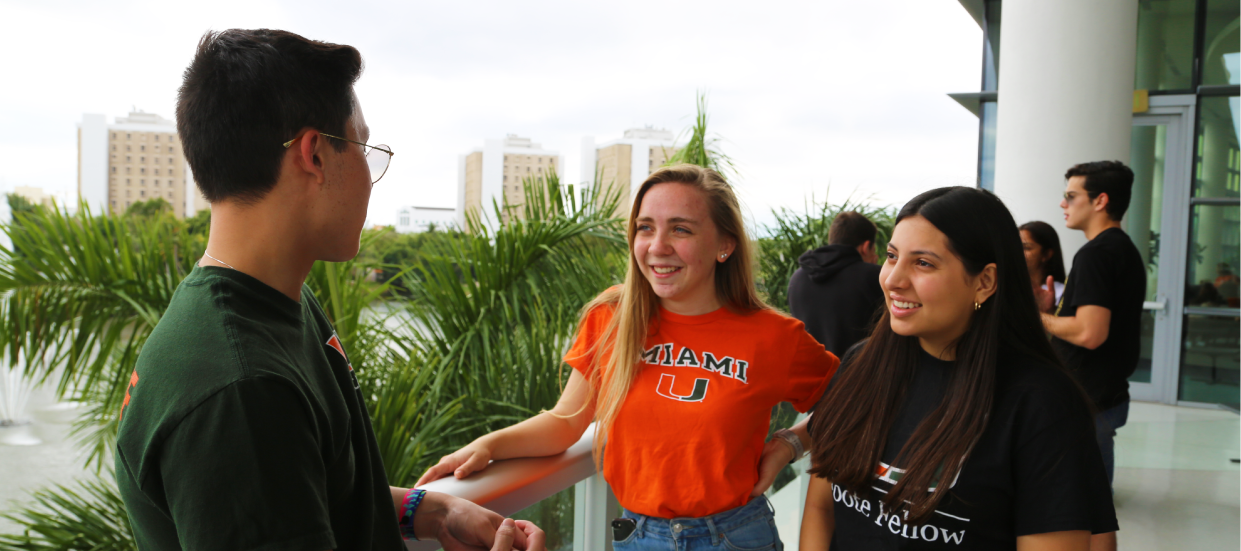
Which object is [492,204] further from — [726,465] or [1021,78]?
[1021,78]

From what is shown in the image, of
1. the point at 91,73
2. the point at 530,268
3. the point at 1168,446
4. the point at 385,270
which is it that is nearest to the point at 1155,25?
the point at 1168,446

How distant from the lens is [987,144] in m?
7.22

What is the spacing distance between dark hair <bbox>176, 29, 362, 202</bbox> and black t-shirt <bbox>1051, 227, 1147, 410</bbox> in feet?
9.51

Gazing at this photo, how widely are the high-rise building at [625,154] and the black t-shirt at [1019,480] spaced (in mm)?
3414

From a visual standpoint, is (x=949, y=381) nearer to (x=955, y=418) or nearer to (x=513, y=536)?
(x=955, y=418)

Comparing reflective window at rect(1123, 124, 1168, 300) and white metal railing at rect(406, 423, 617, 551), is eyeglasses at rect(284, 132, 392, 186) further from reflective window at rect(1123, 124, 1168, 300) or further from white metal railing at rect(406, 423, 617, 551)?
reflective window at rect(1123, 124, 1168, 300)

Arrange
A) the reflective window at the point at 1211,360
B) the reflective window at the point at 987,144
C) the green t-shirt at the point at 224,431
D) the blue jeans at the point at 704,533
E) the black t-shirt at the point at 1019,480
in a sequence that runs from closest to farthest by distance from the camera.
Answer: the green t-shirt at the point at 224,431, the black t-shirt at the point at 1019,480, the blue jeans at the point at 704,533, the reflective window at the point at 1211,360, the reflective window at the point at 987,144

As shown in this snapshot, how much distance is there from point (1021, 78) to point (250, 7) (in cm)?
465

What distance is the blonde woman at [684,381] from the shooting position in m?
1.42

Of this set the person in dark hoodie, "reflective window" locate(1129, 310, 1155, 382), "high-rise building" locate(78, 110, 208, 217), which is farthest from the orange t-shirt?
"high-rise building" locate(78, 110, 208, 217)

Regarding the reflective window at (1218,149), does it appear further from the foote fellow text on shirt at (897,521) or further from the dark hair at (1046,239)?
the foote fellow text on shirt at (897,521)

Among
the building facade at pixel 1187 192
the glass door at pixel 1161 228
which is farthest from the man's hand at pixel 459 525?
the glass door at pixel 1161 228

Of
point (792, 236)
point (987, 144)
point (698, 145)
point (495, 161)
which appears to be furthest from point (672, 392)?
point (495, 161)

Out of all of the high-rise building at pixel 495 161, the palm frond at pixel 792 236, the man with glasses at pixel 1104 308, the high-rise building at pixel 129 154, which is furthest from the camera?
the high-rise building at pixel 495 161
